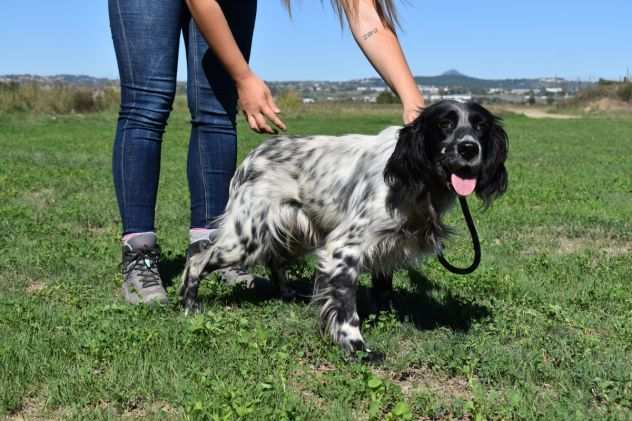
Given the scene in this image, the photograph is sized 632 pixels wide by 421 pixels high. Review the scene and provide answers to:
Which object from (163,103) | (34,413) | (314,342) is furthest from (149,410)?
(163,103)

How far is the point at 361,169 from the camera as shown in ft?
13.8

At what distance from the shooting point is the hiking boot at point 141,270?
454cm

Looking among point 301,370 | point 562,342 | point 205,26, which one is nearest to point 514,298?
point 562,342

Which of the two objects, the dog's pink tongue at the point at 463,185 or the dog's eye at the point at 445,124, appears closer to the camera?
the dog's pink tongue at the point at 463,185

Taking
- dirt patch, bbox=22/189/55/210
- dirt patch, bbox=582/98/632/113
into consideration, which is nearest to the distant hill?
dirt patch, bbox=582/98/632/113

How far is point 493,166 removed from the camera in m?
3.96

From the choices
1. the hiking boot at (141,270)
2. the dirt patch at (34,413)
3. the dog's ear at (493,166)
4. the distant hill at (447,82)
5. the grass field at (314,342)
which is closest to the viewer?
the dirt patch at (34,413)

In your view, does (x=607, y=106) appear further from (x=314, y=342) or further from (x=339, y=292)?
(x=314, y=342)

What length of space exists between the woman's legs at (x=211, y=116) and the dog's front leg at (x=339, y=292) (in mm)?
1051

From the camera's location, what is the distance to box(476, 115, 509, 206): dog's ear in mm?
3947

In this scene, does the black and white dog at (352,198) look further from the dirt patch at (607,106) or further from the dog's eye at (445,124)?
the dirt patch at (607,106)

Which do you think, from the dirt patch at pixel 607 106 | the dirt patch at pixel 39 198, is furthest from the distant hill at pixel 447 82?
the dirt patch at pixel 39 198

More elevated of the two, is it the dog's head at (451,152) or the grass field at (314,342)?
the dog's head at (451,152)

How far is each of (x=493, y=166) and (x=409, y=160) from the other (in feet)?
1.57
